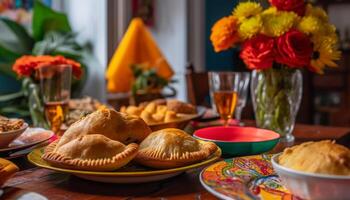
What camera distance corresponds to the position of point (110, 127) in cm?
79

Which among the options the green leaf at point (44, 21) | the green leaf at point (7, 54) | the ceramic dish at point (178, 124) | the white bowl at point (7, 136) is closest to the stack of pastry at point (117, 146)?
the white bowl at point (7, 136)

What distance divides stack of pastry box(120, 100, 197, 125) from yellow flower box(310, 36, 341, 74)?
38cm

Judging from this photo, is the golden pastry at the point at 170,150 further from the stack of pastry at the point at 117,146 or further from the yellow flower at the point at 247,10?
the yellow flower at the point at 247,10

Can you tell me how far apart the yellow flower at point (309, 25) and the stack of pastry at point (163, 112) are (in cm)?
39

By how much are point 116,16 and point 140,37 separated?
32 centimetres

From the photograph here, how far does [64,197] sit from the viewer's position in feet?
2.28

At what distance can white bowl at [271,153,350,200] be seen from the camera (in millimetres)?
562

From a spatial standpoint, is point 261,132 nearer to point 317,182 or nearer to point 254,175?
point 254,175

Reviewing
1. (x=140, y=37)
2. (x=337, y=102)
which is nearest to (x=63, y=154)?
(x=140, y=37)

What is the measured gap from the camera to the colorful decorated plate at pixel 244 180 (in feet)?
1.98

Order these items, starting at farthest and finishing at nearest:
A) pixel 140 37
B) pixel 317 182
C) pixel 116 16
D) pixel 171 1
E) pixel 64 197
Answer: pixel 171 1 < pixel 116 16 < pixel 140 37 < pixel 64 197 < pixel 317 182

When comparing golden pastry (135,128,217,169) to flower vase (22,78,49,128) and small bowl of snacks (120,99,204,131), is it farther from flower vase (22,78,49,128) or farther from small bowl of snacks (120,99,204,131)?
flower vase (22,78,49,128)

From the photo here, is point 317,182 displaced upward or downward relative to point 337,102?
upward

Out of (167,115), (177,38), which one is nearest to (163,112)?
(167,115)
